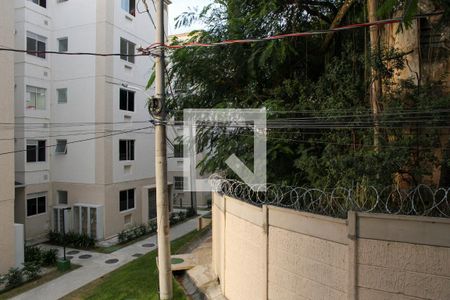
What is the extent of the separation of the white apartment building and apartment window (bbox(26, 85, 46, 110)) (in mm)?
46

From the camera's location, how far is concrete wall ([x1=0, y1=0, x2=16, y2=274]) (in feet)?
37.9

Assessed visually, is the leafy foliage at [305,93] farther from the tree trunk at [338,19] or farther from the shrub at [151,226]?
the shrub at [151,226]

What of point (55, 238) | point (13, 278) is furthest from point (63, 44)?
point (13, 278)

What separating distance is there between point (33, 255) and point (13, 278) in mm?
2278

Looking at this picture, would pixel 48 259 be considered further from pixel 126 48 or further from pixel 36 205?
pixel 126 48

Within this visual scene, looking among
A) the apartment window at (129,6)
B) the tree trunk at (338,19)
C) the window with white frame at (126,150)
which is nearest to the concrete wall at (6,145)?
Result: the window with white frame at (126,150)

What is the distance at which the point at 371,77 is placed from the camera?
19.8 feet

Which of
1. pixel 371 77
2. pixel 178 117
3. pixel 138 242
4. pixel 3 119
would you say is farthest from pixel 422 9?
pixel 138 242

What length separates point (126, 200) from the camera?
1773cm

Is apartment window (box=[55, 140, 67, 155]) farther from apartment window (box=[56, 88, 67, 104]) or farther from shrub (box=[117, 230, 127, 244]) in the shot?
shrub (box=[117, 230, 127, 244])

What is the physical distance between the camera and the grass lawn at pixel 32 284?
10372 millimetres

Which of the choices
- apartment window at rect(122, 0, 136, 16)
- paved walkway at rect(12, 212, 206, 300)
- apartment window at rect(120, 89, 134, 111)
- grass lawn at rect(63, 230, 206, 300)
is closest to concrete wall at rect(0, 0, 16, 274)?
paved walkway at rect(12, 212, 206, 300)

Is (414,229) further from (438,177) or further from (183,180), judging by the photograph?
(183,180)

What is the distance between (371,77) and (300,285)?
3.65 metres
